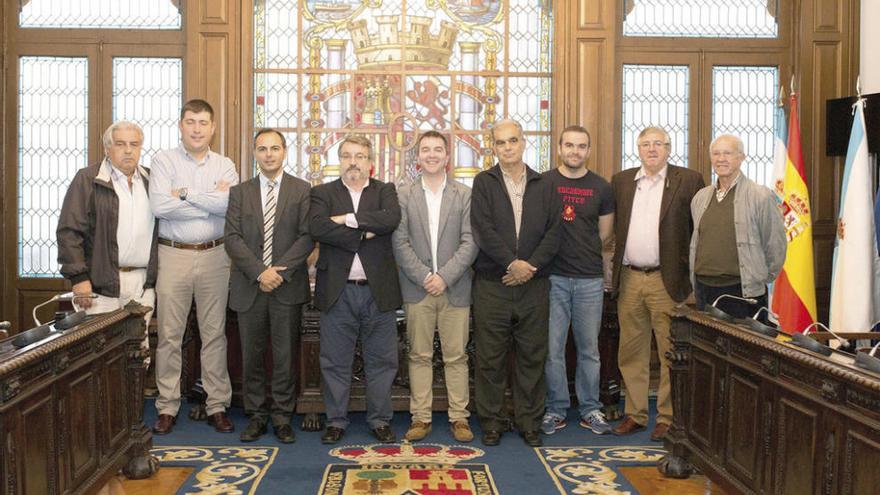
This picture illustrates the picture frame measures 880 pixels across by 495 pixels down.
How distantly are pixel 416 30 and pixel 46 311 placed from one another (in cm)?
333

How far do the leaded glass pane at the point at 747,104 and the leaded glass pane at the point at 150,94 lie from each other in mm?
3976

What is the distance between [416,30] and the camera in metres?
5.89

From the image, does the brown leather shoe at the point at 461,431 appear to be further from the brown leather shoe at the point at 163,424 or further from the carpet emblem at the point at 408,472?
the brown leather shoe at the point at 163,424

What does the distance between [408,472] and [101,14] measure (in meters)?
4.26

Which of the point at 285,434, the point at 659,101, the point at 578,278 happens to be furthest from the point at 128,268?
the point at 659,101

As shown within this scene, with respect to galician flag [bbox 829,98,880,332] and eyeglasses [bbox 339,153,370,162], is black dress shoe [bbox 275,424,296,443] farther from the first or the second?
galician flag [bbox 829,98,880,332]

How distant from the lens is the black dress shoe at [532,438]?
3906 millimetres

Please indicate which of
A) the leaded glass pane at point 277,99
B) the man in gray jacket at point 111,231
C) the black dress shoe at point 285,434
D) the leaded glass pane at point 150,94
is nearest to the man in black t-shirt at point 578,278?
the black dress shoe at point 285,434

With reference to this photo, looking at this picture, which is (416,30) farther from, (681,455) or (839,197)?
(681,455)

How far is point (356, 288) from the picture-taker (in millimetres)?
3928

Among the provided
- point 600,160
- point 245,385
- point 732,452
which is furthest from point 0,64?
point 732,452

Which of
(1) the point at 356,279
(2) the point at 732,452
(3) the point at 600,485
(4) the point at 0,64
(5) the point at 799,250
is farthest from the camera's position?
(4) the point at 0,64

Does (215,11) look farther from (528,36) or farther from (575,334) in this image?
(575,334)

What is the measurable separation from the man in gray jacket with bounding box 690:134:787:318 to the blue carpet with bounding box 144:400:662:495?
0.86 meters
